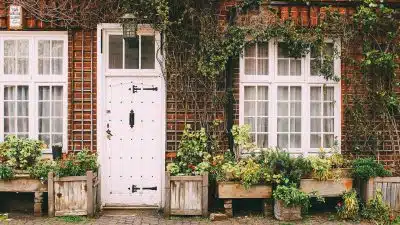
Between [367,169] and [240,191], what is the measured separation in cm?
225

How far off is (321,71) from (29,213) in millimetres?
5948

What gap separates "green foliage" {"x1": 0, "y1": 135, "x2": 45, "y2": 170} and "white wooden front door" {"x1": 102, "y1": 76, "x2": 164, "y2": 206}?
51.8 inches

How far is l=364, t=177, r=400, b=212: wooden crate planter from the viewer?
9828 millimetres

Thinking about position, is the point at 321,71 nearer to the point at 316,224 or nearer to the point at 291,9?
the point at 291,9

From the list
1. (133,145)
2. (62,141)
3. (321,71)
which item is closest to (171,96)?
(133,145)

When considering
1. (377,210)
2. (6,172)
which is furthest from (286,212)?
(6,172)

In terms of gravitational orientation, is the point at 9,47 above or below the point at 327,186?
above

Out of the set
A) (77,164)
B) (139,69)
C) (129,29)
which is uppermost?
(129,29)

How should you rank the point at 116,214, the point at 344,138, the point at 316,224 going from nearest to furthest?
the point at 316,224
the point at 116,214
the point at 344,138

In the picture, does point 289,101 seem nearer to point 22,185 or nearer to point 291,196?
point 291,196

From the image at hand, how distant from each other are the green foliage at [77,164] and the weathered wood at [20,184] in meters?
0.42

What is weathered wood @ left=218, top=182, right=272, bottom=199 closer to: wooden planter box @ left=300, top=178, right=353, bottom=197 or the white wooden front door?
wooden planter box @ left=300, top=178, right=353, bottom=197

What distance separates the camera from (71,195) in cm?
955

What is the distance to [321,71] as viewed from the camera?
1055 centimetres
